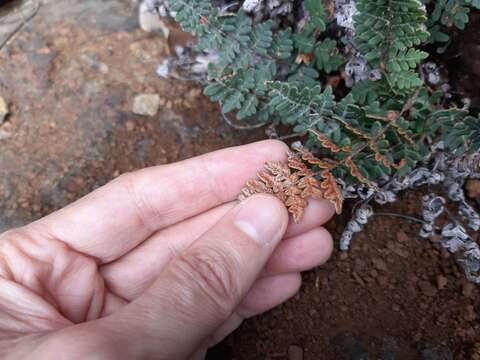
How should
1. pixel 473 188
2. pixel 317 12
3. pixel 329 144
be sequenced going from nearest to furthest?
pixel 329 144 → pixel 317 12 → pixel 473 188

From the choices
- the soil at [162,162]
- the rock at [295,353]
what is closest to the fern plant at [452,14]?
the soil at [162,162]

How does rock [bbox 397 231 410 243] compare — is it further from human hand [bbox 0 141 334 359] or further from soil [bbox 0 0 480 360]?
human hand [bbox 0 141 334 359]

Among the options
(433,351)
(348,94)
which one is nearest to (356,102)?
(348,94)

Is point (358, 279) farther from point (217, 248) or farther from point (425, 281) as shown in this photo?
point (217, 248)

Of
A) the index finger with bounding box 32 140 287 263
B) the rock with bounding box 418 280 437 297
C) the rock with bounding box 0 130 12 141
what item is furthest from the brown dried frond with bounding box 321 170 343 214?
the rock with bounding box 0 130 12 141

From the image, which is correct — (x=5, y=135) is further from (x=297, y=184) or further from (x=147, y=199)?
(x=297, y=184)

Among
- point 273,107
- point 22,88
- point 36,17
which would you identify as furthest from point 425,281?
point 36,17
